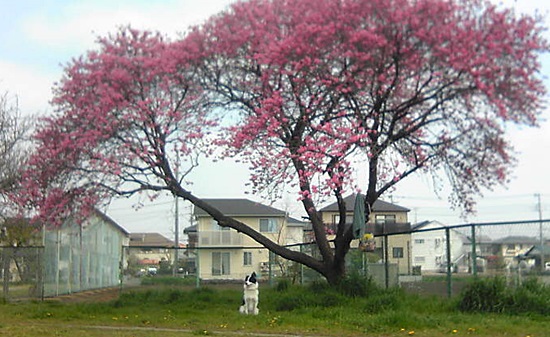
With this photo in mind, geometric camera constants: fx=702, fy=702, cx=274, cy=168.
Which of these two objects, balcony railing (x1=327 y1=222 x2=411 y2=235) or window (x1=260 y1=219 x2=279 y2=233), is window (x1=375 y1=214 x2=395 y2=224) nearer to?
balcony railing (x1=327 y1=222 x2=411 y2=235)

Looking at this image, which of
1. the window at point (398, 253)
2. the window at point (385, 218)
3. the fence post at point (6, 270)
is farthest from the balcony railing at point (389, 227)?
the fence post at point (6, 270)

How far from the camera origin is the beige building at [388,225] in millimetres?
18656

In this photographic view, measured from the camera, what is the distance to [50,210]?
56.5ft

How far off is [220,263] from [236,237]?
305 inches

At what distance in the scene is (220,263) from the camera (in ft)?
133

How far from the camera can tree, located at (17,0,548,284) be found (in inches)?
546

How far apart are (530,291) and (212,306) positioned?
26.9 feet

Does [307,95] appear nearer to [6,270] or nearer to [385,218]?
[6,270]

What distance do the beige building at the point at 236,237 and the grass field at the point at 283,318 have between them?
1819 cm

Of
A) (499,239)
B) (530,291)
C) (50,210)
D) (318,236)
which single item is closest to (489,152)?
(499,239)

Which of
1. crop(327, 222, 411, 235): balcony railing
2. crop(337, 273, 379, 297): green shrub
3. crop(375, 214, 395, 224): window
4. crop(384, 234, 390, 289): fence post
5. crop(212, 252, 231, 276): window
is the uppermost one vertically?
crop(375, 214, 395, 224): window

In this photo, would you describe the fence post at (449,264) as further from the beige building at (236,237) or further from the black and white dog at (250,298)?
the beige building at (236,237)

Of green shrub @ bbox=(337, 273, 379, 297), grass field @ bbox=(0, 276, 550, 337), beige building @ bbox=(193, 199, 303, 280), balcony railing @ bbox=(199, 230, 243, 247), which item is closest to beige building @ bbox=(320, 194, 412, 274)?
green shrub @ bbox=(337, 273, 379, 297)

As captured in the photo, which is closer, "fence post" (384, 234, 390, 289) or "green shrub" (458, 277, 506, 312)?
"green shrub" (458, 277, 506, 312)
